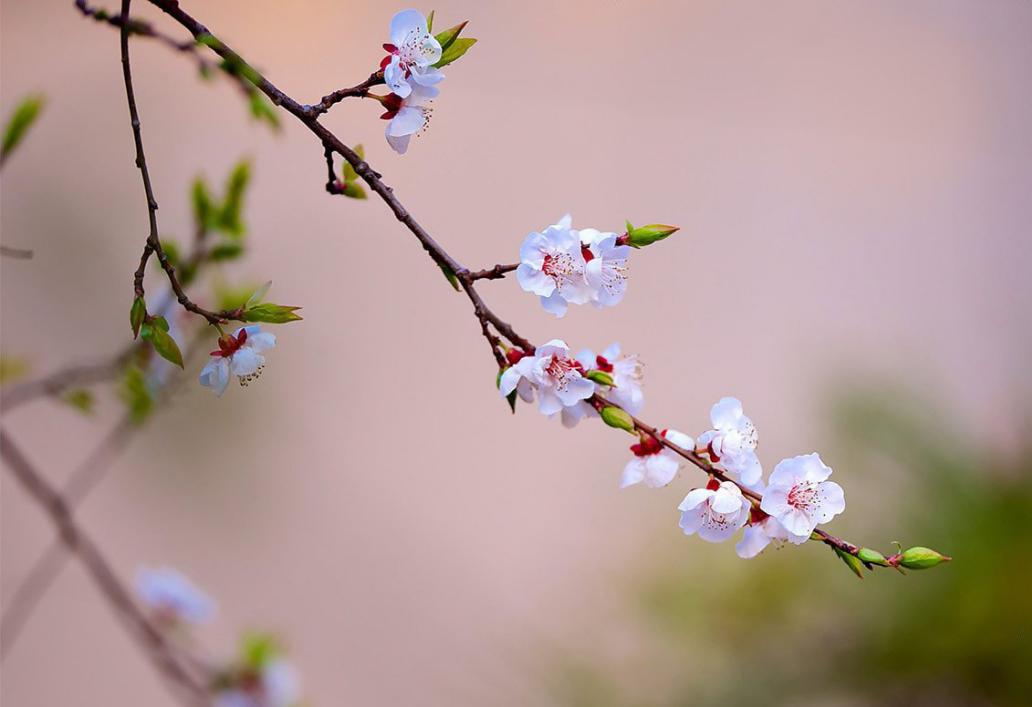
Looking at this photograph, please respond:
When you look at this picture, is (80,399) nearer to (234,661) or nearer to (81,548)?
(81,548)

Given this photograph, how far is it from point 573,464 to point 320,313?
0.58 metres

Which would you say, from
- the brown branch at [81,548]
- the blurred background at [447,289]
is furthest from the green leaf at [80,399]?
the blurred background at [447,289]

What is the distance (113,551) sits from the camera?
69.9 inches

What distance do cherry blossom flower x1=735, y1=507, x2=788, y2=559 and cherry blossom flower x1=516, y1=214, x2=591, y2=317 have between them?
123mm

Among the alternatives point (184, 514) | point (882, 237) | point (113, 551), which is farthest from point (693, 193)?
point (113, 551)

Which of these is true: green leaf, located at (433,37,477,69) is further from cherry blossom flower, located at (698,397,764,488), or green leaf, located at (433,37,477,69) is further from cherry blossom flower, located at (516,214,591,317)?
cherry blossom flower, located at (698,397,764,488)

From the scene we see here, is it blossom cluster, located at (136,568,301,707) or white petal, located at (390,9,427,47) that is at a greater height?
white petal, located at (390,9,427,47)

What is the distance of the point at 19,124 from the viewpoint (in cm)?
59

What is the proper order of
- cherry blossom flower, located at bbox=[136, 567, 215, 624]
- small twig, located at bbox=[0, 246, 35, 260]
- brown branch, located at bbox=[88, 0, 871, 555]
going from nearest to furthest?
1. brown branch, located at bbox=[88, 0, 871, 555]
2. small twig, located at bbox=[0, 246, 35, 260]
3. cherry blossom flower, located at bbox=[136, 567, 215, 624]

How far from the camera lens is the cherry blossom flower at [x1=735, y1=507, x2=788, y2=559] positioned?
427mm

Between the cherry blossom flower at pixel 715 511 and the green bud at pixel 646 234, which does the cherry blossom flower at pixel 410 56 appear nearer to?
the green bud at pixel 646 234

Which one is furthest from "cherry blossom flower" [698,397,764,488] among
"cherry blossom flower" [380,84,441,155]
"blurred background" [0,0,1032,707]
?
"blurred background" [0,0,1032,707]

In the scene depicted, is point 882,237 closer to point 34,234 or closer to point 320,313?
point 320,313

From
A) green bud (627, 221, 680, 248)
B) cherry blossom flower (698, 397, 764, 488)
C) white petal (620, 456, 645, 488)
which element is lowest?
white petal (620, 456, 645, 488)
